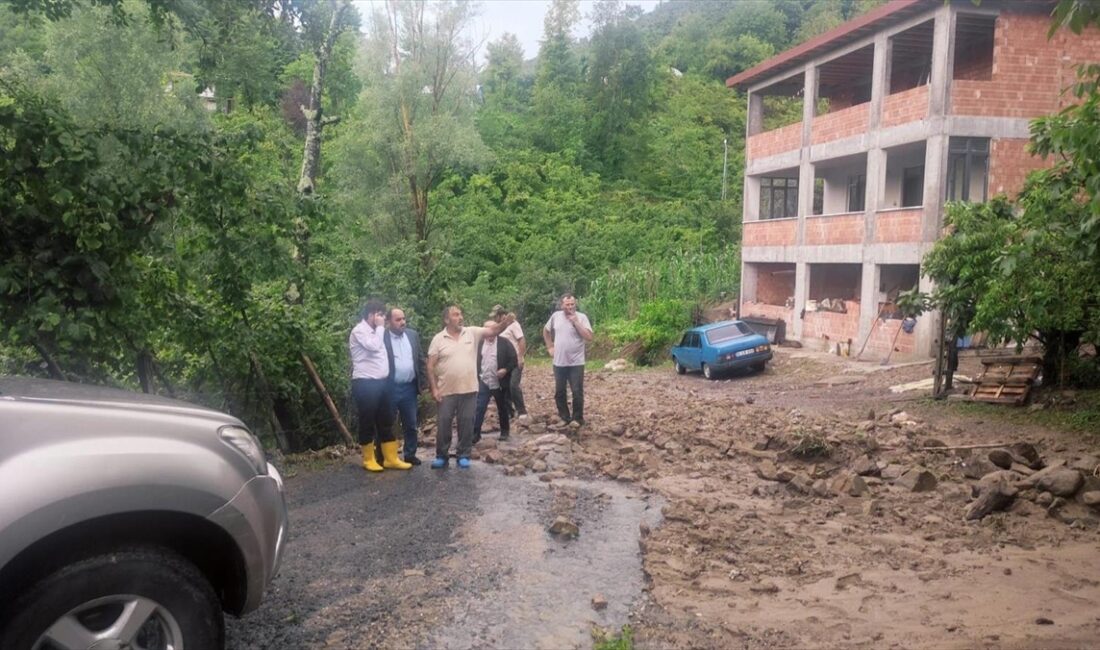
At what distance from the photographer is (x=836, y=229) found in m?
25.1

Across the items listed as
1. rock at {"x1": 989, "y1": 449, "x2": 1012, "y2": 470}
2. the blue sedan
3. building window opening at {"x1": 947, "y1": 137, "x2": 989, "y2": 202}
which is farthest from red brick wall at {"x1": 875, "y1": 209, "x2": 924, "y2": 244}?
rock at {"x1": 989, "y1": 449, "x2": 1012, "y2": 470}

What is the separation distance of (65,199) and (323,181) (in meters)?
28.9

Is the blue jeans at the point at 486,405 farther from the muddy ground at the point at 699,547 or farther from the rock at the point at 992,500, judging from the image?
the rock at the point at 992,500

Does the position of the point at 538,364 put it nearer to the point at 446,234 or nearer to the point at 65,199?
the point at 446,234

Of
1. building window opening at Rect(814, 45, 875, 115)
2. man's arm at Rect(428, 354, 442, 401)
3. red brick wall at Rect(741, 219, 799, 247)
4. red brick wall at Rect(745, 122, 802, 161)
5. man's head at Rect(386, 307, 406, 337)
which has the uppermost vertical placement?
building window opening at Rect(814, 45, 875, 115)

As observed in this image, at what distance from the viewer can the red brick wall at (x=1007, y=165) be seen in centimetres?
2092

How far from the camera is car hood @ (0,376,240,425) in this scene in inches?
135

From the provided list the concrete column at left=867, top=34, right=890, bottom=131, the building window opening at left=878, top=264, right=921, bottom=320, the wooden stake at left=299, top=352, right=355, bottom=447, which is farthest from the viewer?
the building window opening at left=878, top=264, right=921, bottom=320

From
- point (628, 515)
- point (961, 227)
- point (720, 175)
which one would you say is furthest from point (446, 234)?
point (628, 515)

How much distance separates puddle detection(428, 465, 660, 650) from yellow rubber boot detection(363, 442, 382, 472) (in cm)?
115

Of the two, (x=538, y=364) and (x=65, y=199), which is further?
(x=538, y=364)

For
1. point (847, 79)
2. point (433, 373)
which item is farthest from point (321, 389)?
point (847, 79)

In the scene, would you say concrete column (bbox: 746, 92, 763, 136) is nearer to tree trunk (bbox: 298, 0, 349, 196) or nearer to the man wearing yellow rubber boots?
tree trunk (bbox: 298, 0, 349, 196)

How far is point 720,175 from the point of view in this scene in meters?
49.5
